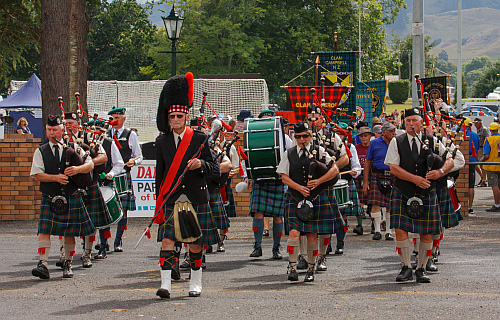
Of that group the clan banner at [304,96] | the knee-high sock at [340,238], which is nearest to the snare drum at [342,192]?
the knee-high sock at [340,238]

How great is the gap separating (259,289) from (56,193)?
2.40 meters

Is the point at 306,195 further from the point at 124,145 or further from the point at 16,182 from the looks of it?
the point at 16,182

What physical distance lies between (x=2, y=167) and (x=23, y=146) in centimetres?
53

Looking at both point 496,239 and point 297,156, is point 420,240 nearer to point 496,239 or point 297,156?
point 297,156

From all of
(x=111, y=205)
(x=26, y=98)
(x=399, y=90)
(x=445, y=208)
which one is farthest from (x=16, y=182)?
(x=399, y=90)

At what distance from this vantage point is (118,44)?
156 feet

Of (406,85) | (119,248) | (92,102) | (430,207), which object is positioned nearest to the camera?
(430,207)

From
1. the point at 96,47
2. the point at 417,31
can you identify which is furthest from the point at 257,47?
the point at 417,31

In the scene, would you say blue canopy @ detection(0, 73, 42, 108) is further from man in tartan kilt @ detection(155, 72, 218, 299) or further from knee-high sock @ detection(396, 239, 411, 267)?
knee-high sock @ detection(396, 239, 411, 267)

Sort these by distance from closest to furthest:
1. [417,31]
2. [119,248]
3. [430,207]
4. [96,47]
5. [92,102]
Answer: [430,207]
[119,248]
[417,31]
[92,102]
[96,47]

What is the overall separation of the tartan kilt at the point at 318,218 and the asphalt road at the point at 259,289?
21.3 inches

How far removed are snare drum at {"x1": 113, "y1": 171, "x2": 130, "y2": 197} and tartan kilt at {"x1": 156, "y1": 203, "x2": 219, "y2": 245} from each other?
10.1ft

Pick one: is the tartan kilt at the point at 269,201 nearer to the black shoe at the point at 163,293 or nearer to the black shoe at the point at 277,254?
the black shoe at the point at 277,254

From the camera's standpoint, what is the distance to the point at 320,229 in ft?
25.5
